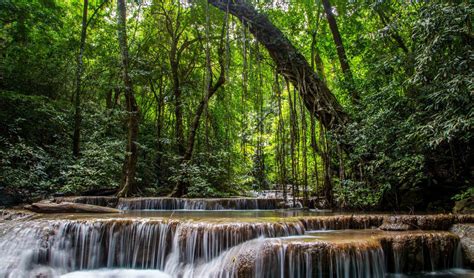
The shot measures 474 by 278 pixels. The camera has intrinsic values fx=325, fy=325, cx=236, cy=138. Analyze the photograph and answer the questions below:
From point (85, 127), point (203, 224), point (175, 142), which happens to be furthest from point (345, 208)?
point (85, 127)

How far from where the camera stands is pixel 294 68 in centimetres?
1054

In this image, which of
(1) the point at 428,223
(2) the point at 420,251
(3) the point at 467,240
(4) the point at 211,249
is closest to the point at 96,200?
(4) the point at 211,249

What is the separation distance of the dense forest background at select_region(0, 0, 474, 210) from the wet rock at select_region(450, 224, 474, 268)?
1.54 metres

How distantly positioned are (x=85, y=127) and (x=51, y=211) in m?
6.49

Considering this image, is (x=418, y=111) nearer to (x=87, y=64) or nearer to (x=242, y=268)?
(x=242, y=268)

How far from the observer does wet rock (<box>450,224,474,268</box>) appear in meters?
5.73

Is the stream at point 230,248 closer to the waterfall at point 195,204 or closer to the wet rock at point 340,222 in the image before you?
the wet rock at point 340,222

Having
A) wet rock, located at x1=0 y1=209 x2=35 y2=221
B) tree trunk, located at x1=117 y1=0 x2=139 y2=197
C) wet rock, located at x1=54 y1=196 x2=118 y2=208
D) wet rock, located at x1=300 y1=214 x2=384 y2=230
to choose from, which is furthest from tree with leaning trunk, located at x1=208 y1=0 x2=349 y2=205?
wet rock, located at x1=0 y1=209 x2=35 y2=221

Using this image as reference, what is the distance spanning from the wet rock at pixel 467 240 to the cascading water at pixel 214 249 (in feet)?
0.48

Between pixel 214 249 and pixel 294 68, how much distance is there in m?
6.71

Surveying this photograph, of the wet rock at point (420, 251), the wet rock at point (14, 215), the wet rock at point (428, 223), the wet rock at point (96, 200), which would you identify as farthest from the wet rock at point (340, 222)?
the wet rock at point (96, 200)

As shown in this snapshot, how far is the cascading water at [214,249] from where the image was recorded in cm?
502

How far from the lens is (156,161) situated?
16.1 m

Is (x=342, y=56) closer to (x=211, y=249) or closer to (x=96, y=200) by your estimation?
(x=211, y=249)
